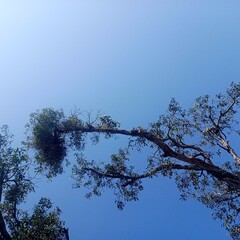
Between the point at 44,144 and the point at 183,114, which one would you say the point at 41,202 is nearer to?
the point at 44,144

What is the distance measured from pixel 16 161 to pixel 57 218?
15.7 ft

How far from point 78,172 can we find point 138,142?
531cm

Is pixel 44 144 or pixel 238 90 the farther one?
pixel 238 90

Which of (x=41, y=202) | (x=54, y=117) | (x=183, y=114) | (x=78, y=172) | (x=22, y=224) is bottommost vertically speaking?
(x=22, y=224)

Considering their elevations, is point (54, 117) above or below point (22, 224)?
above

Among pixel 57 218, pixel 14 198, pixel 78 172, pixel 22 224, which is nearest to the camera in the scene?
pixel 22 224

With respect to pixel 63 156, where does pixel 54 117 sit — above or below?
above

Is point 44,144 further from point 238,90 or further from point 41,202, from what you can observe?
point 238,90

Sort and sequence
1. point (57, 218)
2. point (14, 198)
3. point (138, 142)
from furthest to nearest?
point (138, 142) < point (14, 198) < point (57, 218)

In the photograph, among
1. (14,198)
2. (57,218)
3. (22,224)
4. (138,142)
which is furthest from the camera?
(138,142)

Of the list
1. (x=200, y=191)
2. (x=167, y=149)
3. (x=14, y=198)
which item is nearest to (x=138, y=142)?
(x=167, y=149)

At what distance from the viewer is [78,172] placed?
Result: 76.6 feet

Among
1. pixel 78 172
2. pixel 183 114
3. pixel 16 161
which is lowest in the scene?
pixel 16 161

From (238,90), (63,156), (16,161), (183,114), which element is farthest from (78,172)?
(238,90)
